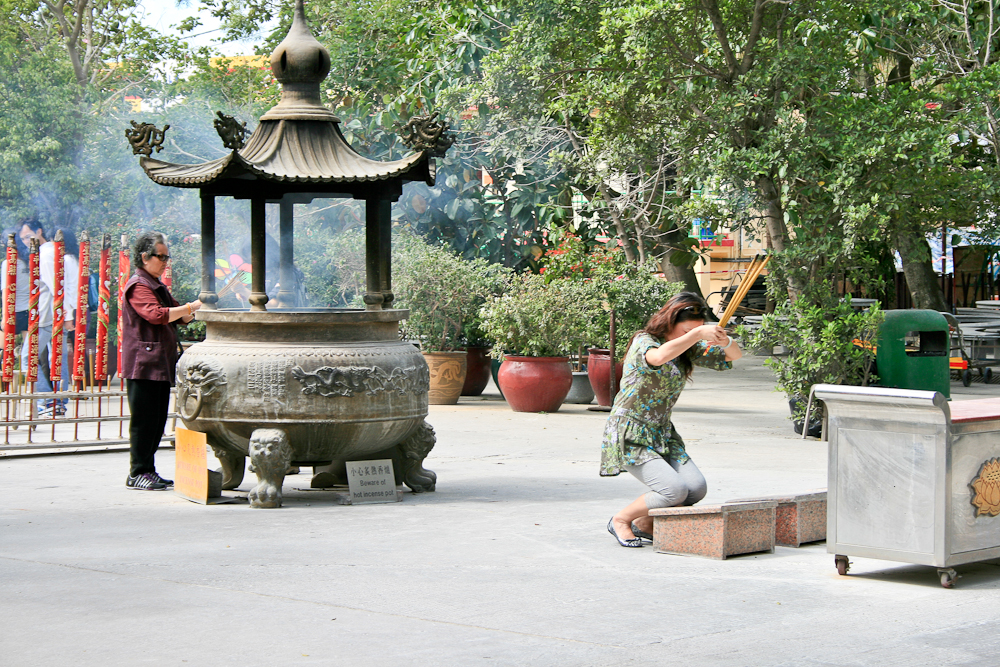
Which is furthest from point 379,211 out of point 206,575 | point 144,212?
point 144,212

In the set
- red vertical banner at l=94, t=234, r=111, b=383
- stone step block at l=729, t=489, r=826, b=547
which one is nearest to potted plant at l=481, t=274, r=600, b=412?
red vertical banner at l=94, t=234, r=111, b=383

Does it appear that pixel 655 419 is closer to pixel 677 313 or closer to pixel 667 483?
pixel 667 483

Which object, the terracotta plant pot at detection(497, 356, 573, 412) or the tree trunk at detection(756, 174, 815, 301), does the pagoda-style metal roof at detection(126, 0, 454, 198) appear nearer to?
the tree trunk at detection(756, 174, 815, 301)

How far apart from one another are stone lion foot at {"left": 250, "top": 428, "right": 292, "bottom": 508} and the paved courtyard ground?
0.17 m

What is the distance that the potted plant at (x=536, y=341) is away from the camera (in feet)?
44.1

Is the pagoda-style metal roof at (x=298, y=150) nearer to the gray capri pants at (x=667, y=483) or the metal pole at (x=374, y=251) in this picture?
the metal pole at (x=374, y=251)

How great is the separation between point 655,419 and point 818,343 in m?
5.79

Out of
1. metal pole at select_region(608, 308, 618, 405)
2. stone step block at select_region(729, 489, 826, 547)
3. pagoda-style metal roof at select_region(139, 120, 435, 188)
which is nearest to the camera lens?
stone step block at select_region(729, 489, 826, 547)

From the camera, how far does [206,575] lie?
5629 mm

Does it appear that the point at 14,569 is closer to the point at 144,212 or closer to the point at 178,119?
the point at 144,212

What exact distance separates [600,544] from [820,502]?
1337 millimetres

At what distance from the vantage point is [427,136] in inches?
318

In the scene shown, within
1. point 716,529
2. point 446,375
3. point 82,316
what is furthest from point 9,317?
point 716,529

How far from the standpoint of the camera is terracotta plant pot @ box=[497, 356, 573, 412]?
13492 millimetres
